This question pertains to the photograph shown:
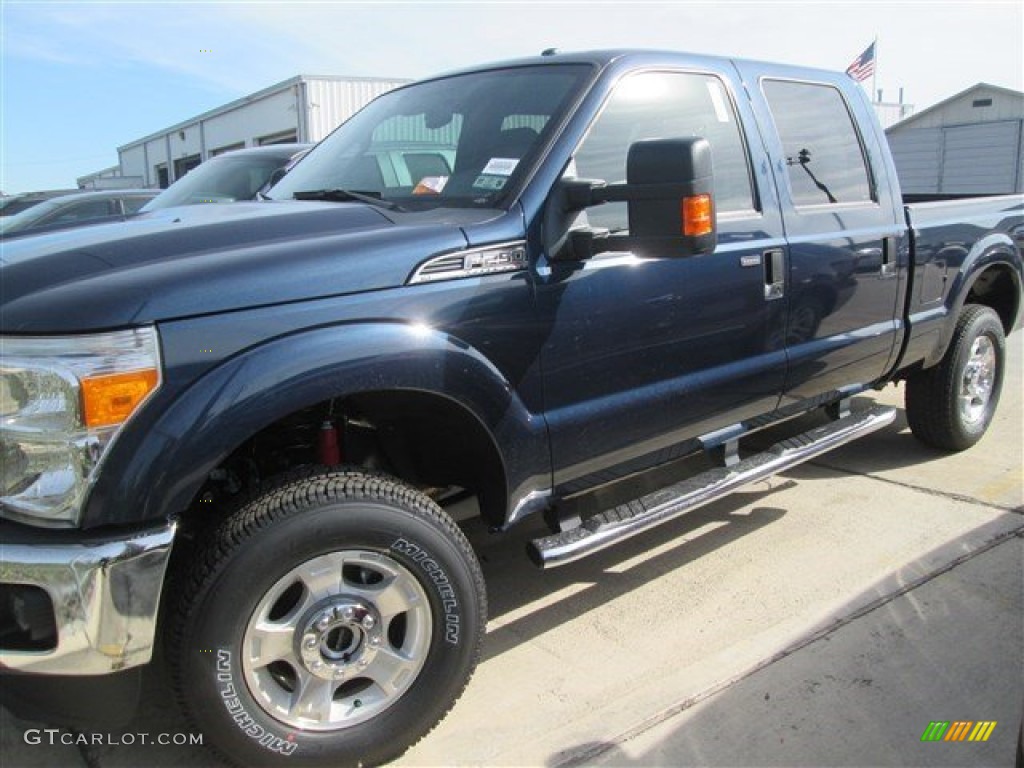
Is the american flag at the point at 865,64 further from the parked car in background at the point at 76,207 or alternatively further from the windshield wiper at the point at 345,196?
the windshield wiper at the point at 345,196

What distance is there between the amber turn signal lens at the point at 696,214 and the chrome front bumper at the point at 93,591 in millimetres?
1563

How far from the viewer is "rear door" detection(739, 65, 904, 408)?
358 centimetres

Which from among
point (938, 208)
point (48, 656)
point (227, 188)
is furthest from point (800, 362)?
point (227, 188)

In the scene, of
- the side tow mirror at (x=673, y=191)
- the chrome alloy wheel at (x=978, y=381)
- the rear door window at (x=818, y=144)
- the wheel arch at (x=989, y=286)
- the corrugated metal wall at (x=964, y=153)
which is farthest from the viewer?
the corrugated metal wall at (x=964, y=153)

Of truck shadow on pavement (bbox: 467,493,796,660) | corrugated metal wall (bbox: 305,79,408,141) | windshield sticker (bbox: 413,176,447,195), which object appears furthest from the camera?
corrugated metal wall (bbox: 305,79,408,141)

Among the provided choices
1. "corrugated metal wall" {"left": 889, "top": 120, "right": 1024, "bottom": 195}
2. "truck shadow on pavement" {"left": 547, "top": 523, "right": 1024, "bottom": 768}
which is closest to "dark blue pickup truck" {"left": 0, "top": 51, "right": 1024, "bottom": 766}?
"truck shadow on pavement" {"left": 547, "top": 523, "right": 1024, "bottom": 768}

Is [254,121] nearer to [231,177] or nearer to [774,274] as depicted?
[231,177]

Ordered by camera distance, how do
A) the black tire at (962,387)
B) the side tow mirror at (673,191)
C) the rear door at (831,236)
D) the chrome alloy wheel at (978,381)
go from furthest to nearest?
the chrome alloy wheel at (978,381)
the black tire at (962,387)
the rear door at (831,236)
the side tow mirror at (673,191)

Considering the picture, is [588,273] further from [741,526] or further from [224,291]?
[741,526]

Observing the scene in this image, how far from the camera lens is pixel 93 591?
197 centimetres

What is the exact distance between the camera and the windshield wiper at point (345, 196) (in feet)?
9.38

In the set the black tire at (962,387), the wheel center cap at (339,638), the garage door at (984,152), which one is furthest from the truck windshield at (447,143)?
the garage door at (984,152)

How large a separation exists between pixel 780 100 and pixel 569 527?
2.09 meters

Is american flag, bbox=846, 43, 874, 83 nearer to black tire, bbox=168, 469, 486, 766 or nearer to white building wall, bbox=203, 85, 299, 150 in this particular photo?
white building wall, bbox=203, 85, 299, 150
